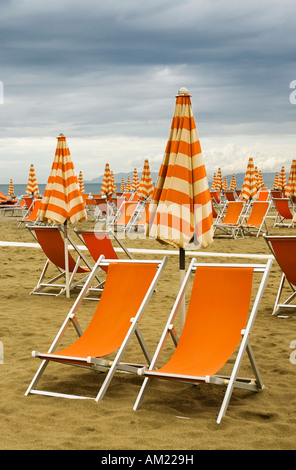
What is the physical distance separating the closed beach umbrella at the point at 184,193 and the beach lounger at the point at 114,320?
0.72ft

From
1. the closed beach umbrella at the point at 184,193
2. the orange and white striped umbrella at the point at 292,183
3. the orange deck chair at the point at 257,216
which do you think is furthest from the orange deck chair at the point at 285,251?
the orange and white striped umbrella at the point at 292,183

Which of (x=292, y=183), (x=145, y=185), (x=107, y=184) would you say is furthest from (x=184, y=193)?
(x=107, y=184)

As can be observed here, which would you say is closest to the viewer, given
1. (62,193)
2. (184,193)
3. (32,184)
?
(184,193)

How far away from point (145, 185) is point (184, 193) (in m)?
12.2

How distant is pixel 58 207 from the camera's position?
6.78m

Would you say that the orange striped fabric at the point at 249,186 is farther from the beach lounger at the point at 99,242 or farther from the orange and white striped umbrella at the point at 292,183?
the beach lounger at the point at 99,242

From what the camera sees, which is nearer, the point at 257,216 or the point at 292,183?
the point at 257,216

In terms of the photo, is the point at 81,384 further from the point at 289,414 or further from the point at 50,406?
the point at 289,414

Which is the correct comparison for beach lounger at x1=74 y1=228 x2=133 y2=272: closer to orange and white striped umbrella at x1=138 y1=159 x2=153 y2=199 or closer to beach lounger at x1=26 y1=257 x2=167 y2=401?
beach lounger at x1=26 y1=257 x2=167 y2=401

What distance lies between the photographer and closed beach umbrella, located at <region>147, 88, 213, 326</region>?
13.2 ft

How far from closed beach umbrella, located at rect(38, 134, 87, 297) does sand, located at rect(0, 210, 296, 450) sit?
5.14 ft

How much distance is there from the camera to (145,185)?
636 inches

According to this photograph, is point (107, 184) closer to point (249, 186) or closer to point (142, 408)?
point (249, 186)
